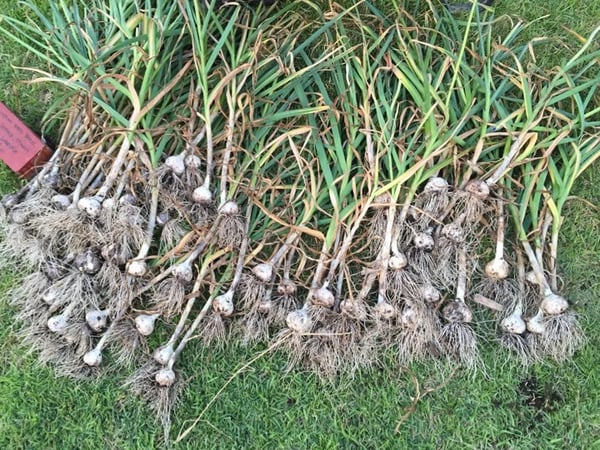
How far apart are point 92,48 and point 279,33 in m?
0.60

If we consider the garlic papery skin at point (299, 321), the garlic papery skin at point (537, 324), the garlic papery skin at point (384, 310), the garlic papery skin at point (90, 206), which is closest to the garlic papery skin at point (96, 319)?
the garlic papery skin at point (90, 206)

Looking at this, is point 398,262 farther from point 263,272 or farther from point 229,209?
point 229,209

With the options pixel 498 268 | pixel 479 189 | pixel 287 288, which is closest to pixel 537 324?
pixel 498 268

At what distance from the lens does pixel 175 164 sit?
1.63 meters

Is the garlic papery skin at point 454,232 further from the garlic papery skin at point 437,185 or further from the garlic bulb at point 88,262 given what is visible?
the garlic bulb at point 88,262

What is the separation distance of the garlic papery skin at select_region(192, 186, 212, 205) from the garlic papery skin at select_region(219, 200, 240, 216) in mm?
50

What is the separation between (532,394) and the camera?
171 cm

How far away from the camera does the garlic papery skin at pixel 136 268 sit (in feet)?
5.24

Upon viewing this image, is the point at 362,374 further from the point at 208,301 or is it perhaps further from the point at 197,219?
the point at 197,219

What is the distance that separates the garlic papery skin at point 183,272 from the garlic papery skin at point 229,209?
0.61ft

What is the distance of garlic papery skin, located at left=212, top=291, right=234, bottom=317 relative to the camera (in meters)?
1.61

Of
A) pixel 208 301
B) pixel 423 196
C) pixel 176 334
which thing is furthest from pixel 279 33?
pixel 176 334

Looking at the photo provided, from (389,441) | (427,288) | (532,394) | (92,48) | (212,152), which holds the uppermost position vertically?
(92,48)

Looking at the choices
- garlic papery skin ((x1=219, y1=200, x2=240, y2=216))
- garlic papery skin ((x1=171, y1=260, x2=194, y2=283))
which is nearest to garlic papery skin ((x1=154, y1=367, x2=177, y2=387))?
garlic papery skin ((x1=171, y1=260, x2=194, y2=283))
